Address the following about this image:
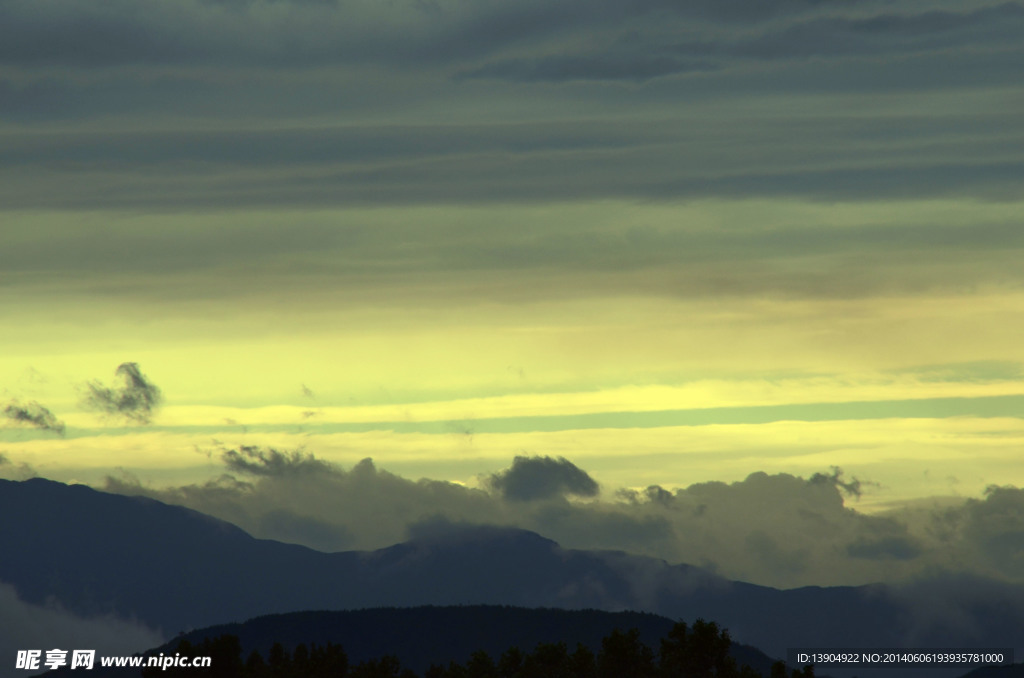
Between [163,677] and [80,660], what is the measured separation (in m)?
11.6

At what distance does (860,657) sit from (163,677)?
97578 millimetres

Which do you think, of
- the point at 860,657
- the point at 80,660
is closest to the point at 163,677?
the point at 80,660

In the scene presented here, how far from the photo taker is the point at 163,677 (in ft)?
649

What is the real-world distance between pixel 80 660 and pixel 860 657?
108675 mm

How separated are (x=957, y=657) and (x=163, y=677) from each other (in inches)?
4360

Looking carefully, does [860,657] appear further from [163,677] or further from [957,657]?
[163,677]

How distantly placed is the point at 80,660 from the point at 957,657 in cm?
12181

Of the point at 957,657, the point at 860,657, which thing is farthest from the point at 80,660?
the point at 957,657

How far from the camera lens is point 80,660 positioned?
196 m

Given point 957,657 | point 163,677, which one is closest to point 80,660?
point 163,677

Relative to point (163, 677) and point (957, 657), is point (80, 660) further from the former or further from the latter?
point (957, 657)

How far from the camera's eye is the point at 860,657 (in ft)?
645

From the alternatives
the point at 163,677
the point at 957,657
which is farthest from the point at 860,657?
the point at 163,677
